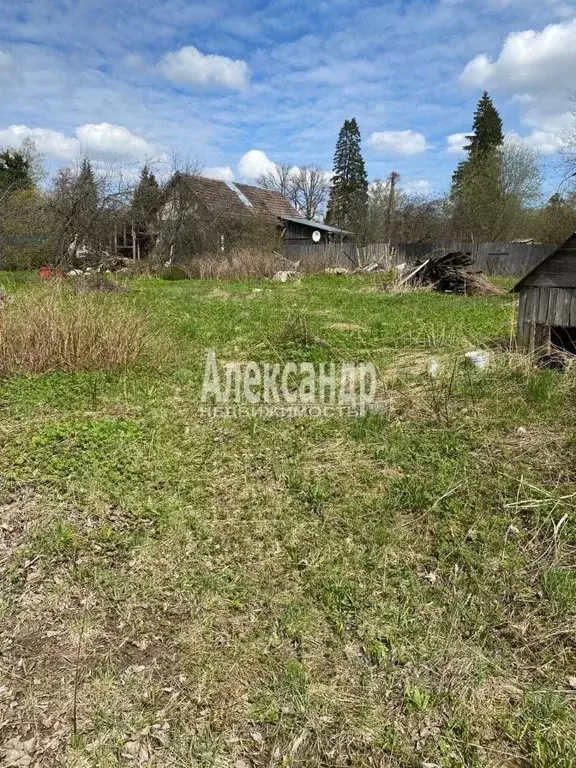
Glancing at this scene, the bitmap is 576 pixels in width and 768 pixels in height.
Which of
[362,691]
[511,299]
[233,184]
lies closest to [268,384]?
[362,691]

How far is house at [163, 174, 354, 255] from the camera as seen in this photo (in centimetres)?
2253

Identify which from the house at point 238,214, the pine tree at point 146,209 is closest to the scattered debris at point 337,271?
the house at point 238,214

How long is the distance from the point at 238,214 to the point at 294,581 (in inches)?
913

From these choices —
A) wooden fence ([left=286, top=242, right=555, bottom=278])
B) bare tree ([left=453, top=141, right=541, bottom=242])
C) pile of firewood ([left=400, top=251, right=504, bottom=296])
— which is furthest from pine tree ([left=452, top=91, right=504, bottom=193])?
pile of firewood ([left=400, top=251, right=504, bottom=296])

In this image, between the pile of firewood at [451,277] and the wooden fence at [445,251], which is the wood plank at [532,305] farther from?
the wooden fence at [445,251]

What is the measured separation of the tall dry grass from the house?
17.3m

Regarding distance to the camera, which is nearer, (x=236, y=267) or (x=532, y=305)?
(x=532, y=305)

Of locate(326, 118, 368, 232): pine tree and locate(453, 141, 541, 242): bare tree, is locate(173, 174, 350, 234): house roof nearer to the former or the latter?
locate(453, 141, 541, 242): bare tree

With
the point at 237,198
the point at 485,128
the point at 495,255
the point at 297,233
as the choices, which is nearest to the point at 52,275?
the point at 495,255

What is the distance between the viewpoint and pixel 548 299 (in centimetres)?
517

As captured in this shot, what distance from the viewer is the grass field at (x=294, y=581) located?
69.1 inches

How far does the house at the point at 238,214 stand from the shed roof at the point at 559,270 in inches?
731

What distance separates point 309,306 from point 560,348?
20.5 ft

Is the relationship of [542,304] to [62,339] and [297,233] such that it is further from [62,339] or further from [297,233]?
[297,233]
